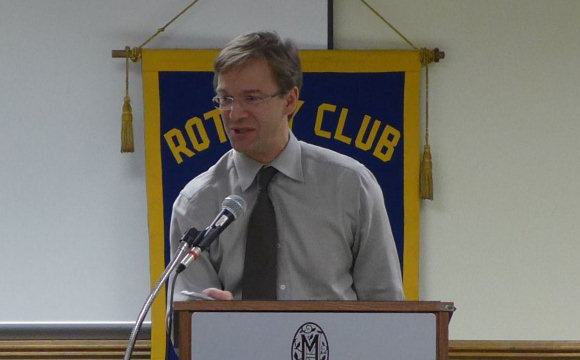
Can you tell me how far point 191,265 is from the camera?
2188mm

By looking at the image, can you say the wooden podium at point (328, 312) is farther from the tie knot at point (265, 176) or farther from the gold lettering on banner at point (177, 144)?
the gold lettering on banner at point (177, 144)

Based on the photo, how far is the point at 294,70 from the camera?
7.36ft

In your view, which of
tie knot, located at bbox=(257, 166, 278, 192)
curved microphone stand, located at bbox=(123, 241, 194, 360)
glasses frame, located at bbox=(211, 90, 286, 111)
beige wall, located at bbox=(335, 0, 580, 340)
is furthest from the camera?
beige wall, located at bbox=(335, 0, 580, 340)

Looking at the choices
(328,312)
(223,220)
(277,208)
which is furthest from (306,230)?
(328,312)

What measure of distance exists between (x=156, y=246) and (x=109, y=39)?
81 cm

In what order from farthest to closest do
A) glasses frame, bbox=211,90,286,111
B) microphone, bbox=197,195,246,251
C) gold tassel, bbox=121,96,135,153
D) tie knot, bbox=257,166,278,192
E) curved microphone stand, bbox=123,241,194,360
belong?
gold tassel, bbox=121,96,135,153, tie knot, bbox=257,166,278,192, glasses frame, bbox=211,90,286,111, microphone, bbox=197,195,246,251, curved microphone stand, bbox=123,241,194,360

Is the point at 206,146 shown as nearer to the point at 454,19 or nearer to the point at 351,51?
the point at 351,51

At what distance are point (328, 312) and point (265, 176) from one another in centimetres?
74

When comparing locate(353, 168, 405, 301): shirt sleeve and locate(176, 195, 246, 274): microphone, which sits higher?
locate(176, 195, 246, 274): microphone

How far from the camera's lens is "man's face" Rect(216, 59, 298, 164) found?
2.14 m

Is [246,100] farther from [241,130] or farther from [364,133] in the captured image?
[364,133]

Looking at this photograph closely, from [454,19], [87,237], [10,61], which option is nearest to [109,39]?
[10,61]

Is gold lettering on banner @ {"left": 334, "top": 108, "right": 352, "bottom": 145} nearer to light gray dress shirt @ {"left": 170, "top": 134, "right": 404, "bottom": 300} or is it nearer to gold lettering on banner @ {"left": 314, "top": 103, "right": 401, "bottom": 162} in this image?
gold lettering on banner @ {"left": 314, "top": 103, "right": 401, "bottom": 162}

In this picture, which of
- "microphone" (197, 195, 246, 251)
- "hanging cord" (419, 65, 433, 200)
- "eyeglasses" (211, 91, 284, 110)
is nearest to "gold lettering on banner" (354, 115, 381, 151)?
"hanging cord" (419, 65, 433, 200)
